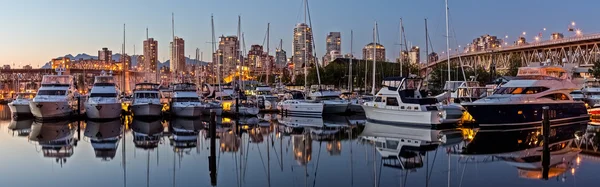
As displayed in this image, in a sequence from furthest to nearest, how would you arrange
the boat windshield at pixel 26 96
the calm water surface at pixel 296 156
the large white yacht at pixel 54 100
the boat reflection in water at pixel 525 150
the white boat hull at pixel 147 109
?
the boat windshield at pixel 26 96 → the white boat hull at pixel 147 109 → the large white yacht at pixel 54 100 → the boat reflection in water at pixel 525 150 → the calm water surface at pixel 296 156

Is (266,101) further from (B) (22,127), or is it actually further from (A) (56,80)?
(B) (22,127)

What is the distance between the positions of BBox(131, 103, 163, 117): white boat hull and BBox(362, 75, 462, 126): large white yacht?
1711 centimetres

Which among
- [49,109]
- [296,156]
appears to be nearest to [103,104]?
[49,109]

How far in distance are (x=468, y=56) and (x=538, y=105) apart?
383 ft

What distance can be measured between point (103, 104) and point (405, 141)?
25.1 m

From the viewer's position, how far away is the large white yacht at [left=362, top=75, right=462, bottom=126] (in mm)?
36094

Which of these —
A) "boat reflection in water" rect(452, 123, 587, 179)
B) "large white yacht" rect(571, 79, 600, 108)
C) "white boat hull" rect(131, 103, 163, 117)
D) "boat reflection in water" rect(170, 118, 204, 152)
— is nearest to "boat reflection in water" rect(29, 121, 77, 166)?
"boat reflection in water" rect(170, 118, 204, 152)

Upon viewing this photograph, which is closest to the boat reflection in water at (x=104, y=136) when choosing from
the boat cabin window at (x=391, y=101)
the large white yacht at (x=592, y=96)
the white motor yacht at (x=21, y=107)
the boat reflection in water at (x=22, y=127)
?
the boat reflection in water at (x=22, y=127)

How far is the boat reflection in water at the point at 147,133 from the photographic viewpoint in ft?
96.7

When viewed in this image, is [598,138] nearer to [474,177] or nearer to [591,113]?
[474,177]

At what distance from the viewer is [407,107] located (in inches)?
1460

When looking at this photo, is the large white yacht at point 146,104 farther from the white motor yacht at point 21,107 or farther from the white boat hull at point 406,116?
the white boat hull at point 406,116

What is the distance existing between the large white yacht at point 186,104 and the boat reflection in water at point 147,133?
9.08 feet

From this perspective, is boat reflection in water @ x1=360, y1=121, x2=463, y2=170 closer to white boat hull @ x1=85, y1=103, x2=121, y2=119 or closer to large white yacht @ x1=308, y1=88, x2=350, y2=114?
large white yacht @ x1=308, y1=88, x2=350, y2=114
